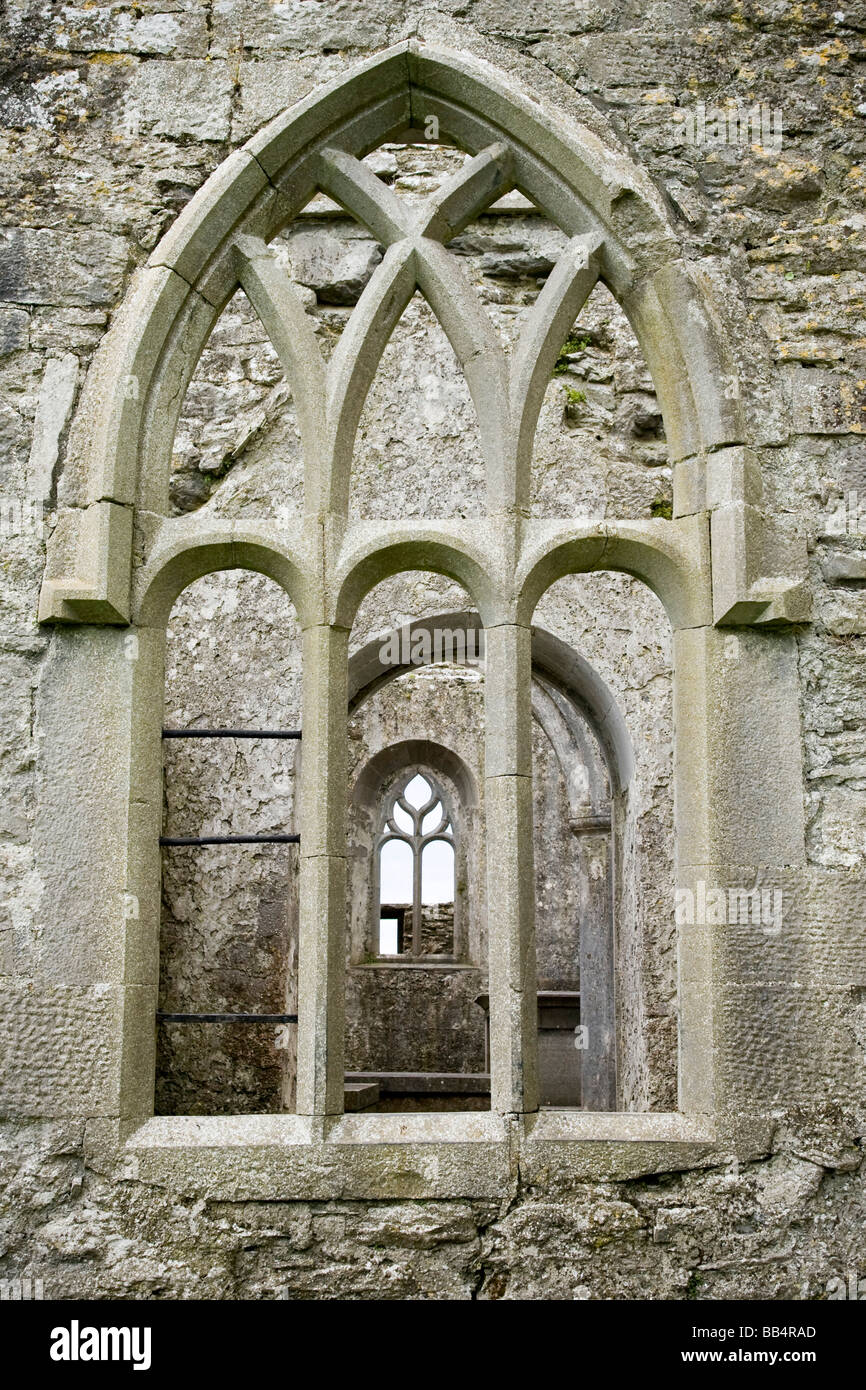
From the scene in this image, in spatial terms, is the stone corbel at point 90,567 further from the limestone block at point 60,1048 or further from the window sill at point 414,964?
the window sill at point 414,964

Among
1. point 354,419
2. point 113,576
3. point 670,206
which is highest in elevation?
point 670,206

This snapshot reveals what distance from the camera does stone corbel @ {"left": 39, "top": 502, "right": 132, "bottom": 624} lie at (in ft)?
9.09

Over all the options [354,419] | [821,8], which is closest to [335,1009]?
[354,419]

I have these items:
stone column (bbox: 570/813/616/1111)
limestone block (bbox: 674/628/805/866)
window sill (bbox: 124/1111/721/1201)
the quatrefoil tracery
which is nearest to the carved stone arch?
the quatrefoil tracery

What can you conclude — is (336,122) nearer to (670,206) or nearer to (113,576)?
(670,206)

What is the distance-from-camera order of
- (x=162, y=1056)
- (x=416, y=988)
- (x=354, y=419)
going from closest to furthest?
1. (x=354, y=419)
2. (x=162, y=1056)
3. (x=416, y=988)

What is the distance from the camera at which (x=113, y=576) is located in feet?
9.20

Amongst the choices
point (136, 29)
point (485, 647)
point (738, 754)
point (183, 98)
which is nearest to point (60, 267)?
point (183, 98)

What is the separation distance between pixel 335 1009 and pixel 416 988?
690cm

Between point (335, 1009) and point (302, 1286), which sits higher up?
point (335, 1009)

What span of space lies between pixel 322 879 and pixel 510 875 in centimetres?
41

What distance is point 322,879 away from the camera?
272 centimetres

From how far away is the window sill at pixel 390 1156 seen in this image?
8.57 ft
